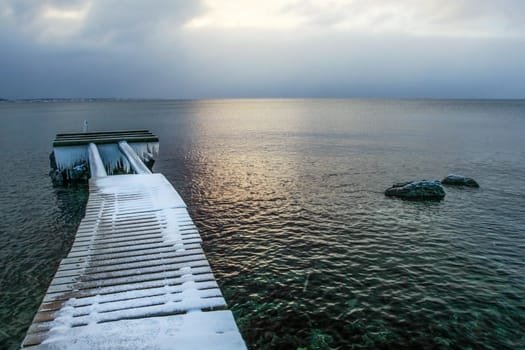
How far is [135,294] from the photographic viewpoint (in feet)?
24.6

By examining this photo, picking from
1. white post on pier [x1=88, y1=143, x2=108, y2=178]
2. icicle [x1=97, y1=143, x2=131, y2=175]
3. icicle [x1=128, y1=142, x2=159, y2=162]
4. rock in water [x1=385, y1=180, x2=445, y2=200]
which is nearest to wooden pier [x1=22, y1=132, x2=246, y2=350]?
white post on pier [x1=88, y1=143, x2=108, y2=178]

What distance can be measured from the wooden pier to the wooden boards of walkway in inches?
0.7

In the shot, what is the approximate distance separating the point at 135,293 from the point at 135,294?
0.15 ft

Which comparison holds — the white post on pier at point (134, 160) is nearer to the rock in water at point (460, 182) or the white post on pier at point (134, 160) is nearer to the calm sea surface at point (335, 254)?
the calm sea surface at point (335, 254)

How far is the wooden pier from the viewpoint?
19.9ft

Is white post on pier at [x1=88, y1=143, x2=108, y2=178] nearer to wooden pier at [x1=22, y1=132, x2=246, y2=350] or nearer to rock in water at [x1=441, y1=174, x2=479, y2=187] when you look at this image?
wooden pier at [x1=22, y1=132, x2=246, y2=350]

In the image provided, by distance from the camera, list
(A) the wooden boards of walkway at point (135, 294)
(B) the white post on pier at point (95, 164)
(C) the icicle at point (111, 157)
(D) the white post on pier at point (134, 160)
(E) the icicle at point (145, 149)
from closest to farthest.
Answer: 1. (A) the wooden boards of walkway at point (135, 294)
2. (D) the white post on pier at point (134, 160)
3. (B) the white post on pier at point (95, 164)
4. (C) the icicle at point (111, 157)
5. (E) the icicle at point (145, 149)

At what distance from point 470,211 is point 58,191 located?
3299 cm

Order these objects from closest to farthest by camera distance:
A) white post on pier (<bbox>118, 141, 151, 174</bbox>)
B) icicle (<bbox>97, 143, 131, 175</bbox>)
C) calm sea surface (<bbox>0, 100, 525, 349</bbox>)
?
calm sea surface (<bbox>0, 100, 525, 349</bbox>), white post on pier (<bbox>118, 141, 151, 174</bbox>), icicle (<bbox>97, 143, 131, 175</bbox>)

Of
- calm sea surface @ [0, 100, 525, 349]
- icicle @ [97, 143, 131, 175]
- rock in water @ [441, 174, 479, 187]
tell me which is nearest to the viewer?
calm sea surface @ [0, 100, 525, 349]

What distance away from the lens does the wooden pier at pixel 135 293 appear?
6.06 metres

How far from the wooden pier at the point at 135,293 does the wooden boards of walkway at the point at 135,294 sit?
2 centimetres

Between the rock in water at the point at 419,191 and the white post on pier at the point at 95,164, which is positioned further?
the rock in water at the point at 419,191

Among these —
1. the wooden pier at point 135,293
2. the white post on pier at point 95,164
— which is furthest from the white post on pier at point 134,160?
the wooden pier at point 135,293
